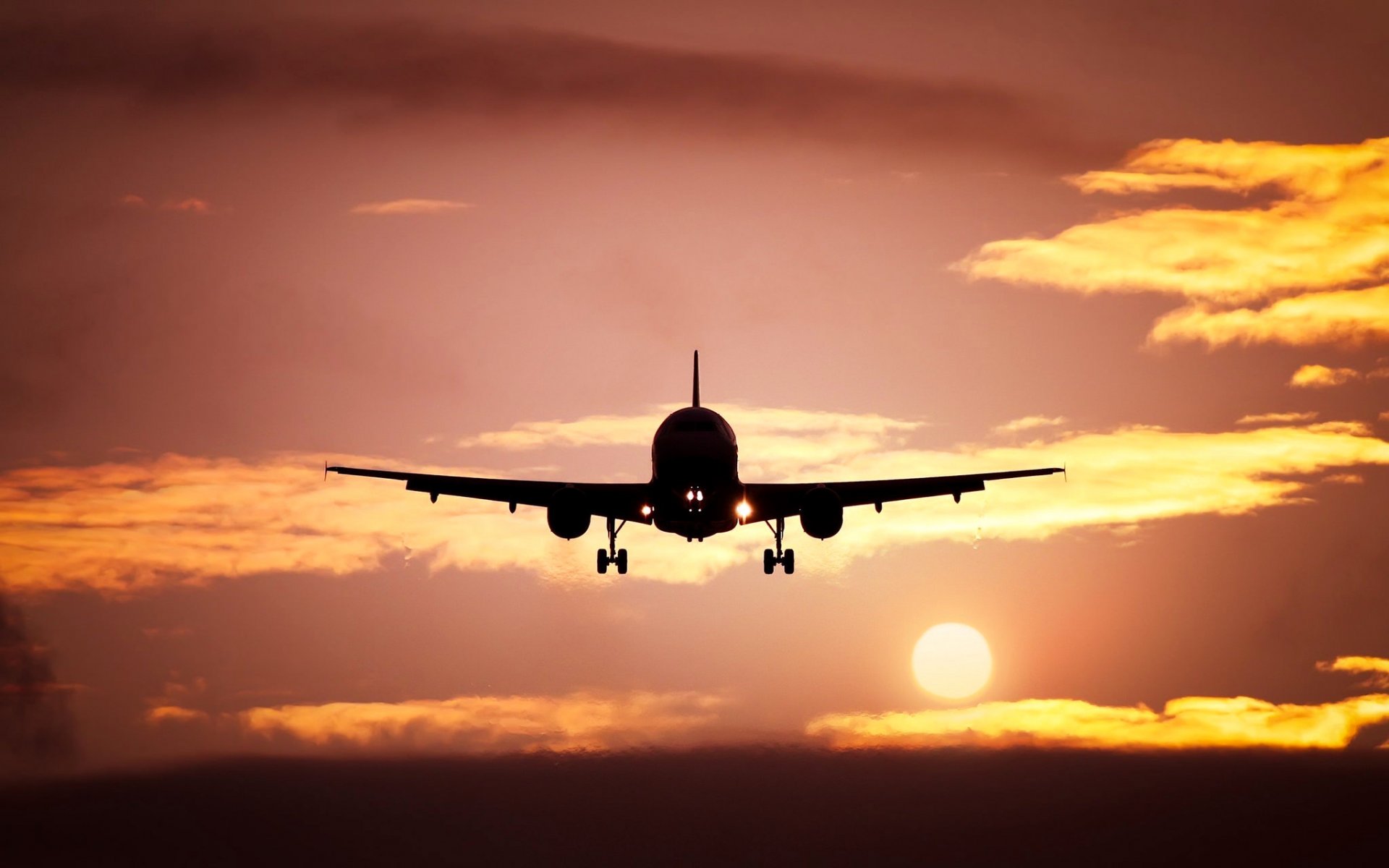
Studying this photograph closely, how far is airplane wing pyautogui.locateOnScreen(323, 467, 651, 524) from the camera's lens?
7506 centimetres

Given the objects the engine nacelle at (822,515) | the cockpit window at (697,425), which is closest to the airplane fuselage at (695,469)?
the cockpit window at (697,425)

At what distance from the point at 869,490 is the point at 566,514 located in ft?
56.5

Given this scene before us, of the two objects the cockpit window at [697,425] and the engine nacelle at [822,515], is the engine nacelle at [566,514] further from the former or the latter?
the engine nacelle at [822,515]

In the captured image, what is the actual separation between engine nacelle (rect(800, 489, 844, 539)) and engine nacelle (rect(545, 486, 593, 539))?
9.63 metres

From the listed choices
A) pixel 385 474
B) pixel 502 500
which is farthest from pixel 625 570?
pixel 385 474

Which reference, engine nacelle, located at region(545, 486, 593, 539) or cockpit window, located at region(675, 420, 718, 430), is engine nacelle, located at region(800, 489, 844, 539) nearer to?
cockpit window, located at region(675, 420, 718, 430)

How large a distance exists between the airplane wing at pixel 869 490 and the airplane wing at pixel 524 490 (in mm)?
5452

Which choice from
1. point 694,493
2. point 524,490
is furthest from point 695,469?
point 524,490

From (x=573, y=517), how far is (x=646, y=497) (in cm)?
378

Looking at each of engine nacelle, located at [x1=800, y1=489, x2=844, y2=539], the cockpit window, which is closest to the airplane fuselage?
the cockpit window

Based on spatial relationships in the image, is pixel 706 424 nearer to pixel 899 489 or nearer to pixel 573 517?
pixel 573 517

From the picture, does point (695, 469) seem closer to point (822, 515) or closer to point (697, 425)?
point (697, 425)

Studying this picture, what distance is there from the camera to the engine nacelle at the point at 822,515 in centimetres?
7212

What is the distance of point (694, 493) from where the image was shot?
68.6 meters
